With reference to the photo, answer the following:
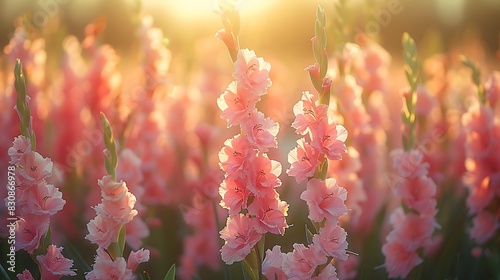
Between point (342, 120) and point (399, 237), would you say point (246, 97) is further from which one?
point (342, 120)

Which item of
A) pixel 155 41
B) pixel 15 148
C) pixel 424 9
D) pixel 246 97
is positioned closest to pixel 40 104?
pixel 155 41

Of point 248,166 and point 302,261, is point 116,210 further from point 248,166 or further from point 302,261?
point 302,261

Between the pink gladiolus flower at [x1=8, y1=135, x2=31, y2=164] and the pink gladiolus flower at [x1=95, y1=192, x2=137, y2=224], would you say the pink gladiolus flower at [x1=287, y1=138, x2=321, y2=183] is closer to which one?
the pink gladiolus flower at [x1=95, y1=192, x2=137, y2=224]

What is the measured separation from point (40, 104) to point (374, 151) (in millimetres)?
1578

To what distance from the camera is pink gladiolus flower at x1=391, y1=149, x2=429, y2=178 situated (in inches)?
86.0

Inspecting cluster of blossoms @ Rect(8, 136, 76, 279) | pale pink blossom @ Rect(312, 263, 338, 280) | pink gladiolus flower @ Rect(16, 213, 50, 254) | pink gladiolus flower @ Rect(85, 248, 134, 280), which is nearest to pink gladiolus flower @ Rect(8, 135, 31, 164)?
cluster of blossoms @ Rect(8, 136, 76, 279)

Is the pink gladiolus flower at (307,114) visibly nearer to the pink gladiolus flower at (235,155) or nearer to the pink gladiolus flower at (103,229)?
the pink gladiolus flower at (235,155)

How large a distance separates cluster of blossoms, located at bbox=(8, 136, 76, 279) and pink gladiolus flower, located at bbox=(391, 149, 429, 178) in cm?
108

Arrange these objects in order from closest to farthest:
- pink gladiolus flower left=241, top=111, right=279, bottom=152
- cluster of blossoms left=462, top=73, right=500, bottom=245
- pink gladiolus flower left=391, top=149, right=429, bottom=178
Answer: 1. pink gladiolus flower left=241, top=111, right=279, bottom=152
2. pink gladiolus flower left=391, top=149, right=429, bottom=178
3. cluster of blossoms left=462, top=73, right=500, bottom=245

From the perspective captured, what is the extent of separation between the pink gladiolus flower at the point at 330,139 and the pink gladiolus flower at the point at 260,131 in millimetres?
96

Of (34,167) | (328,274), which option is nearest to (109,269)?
(34,167)

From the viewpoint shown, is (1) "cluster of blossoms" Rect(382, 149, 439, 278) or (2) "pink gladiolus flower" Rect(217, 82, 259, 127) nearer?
(2) "pink gladiolus flower" Rect(217, 82, 259, 127)

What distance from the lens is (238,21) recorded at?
5.39 feet

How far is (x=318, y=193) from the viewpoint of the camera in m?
1.59
